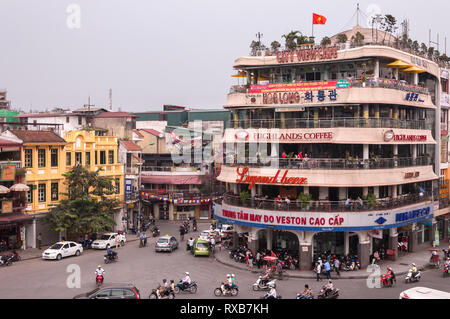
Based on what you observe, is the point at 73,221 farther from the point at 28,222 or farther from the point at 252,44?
the point at 252,44

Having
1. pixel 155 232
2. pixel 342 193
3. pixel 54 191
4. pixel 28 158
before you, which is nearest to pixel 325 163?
pixel 342 193

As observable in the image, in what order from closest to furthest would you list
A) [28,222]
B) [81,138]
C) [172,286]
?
[172,286]
[28,222]
[81,138]

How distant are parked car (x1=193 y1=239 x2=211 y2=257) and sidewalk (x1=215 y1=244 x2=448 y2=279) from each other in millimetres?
1021

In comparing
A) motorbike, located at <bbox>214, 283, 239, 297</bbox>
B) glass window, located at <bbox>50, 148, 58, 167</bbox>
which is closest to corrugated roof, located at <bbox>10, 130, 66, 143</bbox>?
glass window, located at <bbox>50, 148, 58, 167</bbox>

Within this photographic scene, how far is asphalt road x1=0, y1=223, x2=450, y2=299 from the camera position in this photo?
32.8 metres

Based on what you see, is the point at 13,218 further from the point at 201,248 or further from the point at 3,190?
the point at 201,248

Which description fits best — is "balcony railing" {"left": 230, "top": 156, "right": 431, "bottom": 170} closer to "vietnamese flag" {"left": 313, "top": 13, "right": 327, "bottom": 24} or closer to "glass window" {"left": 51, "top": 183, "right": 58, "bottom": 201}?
"vietnamese flag" {"left": 313, "top": 13, "right": 327, "bottom": 24}

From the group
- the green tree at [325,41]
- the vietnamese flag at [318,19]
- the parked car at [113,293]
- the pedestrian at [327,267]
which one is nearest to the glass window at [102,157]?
the green tree at [325,41]

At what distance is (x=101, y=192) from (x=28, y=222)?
7.08 meters

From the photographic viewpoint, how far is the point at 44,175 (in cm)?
4834

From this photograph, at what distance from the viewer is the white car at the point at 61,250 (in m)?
42.2

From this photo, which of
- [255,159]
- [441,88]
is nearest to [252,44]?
[255,159]

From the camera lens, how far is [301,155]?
1661 inches

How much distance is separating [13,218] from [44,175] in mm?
5602
